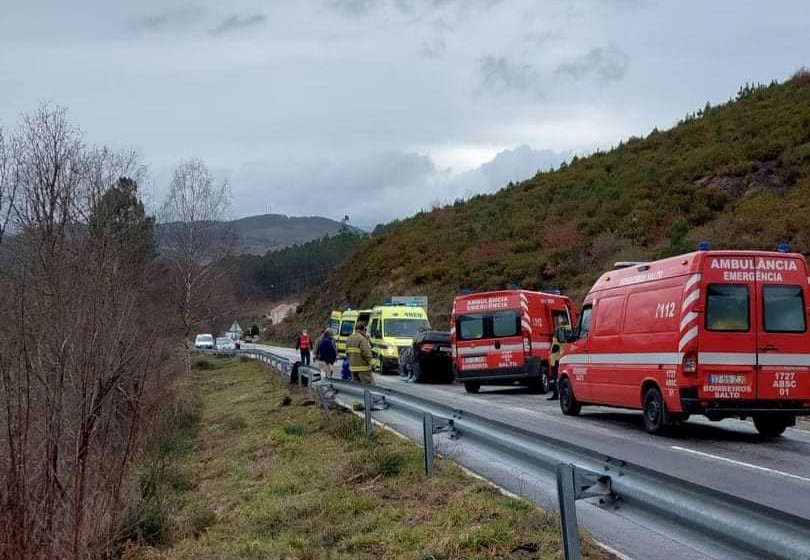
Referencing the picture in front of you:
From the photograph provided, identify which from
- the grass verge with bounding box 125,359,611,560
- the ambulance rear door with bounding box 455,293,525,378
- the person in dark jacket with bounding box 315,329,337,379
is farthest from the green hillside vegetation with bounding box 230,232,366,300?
the grass verge with bounding box 125,359,611,560

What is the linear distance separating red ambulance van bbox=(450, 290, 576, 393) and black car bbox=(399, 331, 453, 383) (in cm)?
353

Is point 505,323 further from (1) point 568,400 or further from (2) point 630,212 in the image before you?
(2) point 630,212

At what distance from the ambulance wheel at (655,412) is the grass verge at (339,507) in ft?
12.7

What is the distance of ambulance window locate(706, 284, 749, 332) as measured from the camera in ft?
40.8

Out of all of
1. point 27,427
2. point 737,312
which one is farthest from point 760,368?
point 27,427

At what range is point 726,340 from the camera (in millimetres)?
12391

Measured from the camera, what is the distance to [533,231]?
51250 mm

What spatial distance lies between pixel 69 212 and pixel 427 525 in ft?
58.3

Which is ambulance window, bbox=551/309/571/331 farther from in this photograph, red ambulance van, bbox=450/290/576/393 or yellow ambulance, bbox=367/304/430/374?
yellow ambulance, bbox=367/304/430/374

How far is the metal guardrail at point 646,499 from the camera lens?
11.6ft

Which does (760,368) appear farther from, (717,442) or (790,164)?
(790,164)

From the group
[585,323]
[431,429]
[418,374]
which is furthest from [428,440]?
[418,374]

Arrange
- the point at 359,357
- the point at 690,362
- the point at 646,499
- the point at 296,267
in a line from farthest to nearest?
the point at 296,267 < the point at 359,357 < the point at 690,362 < the point at 646,499

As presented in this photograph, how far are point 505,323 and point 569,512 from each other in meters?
17.8
